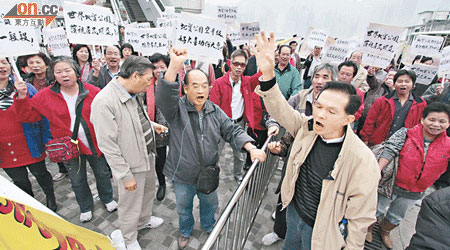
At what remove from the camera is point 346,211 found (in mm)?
1701

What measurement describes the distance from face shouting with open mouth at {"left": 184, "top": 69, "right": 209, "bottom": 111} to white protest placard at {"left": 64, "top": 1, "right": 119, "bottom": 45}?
3105mm

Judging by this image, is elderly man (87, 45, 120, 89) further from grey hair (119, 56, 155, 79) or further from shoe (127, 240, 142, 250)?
shoe (127, 240, 142, 250)

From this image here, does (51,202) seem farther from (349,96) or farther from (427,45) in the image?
(427,45)

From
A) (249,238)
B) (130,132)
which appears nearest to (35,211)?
(130,132)

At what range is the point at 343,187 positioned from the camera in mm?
1645

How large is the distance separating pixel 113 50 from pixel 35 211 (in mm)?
3865

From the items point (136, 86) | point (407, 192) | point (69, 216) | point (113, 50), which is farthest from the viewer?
point (113, 50)

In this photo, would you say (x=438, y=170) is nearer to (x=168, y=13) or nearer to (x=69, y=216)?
(x=69, y=216)

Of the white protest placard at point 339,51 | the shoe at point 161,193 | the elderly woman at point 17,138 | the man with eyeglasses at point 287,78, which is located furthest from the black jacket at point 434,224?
the white protest placard at point 339,51

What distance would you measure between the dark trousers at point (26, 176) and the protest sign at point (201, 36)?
276 centimetres

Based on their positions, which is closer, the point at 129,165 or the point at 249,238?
the point at 129,165

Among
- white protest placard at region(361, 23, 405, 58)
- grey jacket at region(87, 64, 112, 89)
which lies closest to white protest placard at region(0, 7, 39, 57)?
grey jacket at region(87, 64, 112, 89)

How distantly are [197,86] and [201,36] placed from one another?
142 centimetres

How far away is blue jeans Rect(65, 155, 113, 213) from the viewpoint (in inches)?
115
